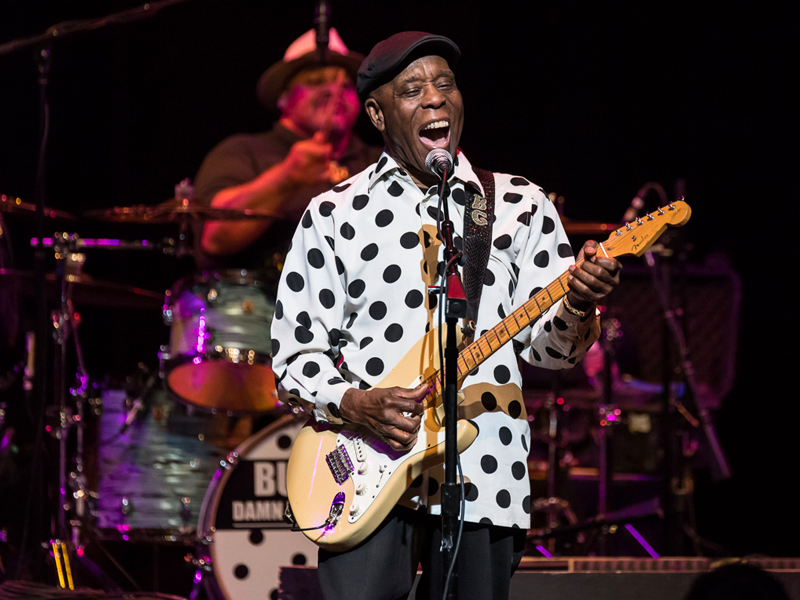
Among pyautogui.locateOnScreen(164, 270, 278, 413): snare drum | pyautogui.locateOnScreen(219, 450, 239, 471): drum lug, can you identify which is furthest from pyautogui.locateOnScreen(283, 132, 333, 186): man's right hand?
pyautogui.locateOnScreen(219, 450, 239, 471): drum lug

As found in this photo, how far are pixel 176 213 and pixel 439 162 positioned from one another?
2824 millimetres

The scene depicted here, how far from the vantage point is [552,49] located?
595 centimetres

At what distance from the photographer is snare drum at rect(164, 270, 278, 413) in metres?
4.56

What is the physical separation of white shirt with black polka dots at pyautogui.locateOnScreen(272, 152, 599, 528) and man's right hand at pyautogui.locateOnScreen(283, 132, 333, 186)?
123 inches

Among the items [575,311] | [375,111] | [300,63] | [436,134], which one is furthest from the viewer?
[300,63]

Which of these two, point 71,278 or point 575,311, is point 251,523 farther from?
point 575,311

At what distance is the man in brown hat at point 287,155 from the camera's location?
5582 millimetres

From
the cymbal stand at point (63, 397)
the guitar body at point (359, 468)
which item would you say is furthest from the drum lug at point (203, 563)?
the guitar body at point (359, 468)

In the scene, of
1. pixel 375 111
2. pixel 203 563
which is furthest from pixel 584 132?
pixel 375 111

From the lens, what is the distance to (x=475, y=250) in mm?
2197

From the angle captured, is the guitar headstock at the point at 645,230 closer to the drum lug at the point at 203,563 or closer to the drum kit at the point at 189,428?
the drum kit at the point at 189,428

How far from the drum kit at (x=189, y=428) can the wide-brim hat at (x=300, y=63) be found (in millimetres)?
1433

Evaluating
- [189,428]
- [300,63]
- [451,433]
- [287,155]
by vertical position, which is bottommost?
[189,428]

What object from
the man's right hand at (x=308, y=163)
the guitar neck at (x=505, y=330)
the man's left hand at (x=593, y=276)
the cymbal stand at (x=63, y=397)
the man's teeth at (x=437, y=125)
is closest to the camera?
the man's left hand at (x=593, y=276)
